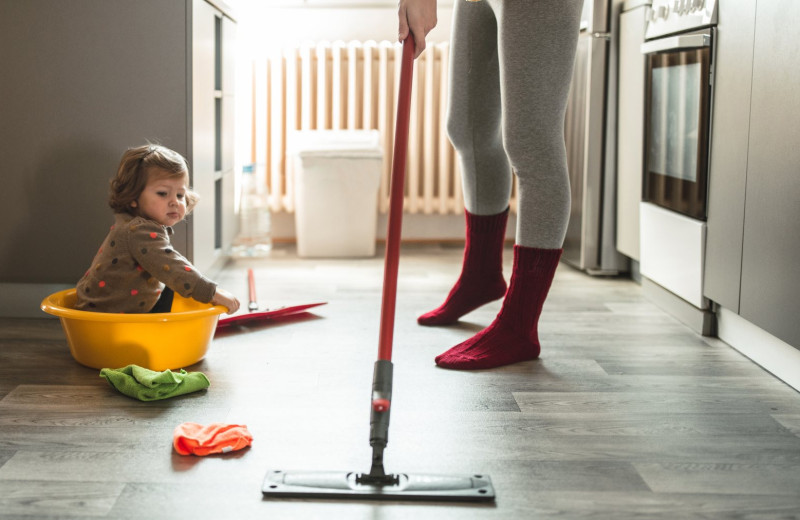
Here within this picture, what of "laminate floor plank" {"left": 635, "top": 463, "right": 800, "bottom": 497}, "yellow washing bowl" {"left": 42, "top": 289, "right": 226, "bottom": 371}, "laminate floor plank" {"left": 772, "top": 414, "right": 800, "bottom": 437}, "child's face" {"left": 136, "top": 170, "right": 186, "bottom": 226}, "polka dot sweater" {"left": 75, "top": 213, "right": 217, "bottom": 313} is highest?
"child's face" {"left": 136, "top": 170, "right": 186, "bottom": 226}

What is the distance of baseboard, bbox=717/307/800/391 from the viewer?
1694 mm

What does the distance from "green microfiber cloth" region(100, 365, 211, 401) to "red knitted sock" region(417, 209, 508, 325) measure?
27.8 inches

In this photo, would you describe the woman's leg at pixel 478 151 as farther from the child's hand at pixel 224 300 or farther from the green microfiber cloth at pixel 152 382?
the green microfiber cloth at pixel 152 382

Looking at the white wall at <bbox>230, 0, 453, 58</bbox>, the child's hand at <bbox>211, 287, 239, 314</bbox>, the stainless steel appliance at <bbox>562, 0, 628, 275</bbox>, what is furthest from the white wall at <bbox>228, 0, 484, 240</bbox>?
the child's hand at <bbox>211, 287, 239, 314</bbox>

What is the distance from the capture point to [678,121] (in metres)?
2.22

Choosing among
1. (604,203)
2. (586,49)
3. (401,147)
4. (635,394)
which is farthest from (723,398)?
(586,49)

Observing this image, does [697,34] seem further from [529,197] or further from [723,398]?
[723,398]

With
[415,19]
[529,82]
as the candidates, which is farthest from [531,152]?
[415,19]

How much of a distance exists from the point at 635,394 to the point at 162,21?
1.32 meters

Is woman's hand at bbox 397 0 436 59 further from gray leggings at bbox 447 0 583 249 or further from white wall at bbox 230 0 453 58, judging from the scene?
white wall at bbox 230 0 453 58

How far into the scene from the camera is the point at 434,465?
1.27m

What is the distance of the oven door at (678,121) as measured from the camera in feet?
6.73

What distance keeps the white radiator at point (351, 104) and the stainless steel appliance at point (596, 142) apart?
0.63 meters

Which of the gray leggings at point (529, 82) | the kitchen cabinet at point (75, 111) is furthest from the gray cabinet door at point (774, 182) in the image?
the kitchen cabinet at point (75, 111)
